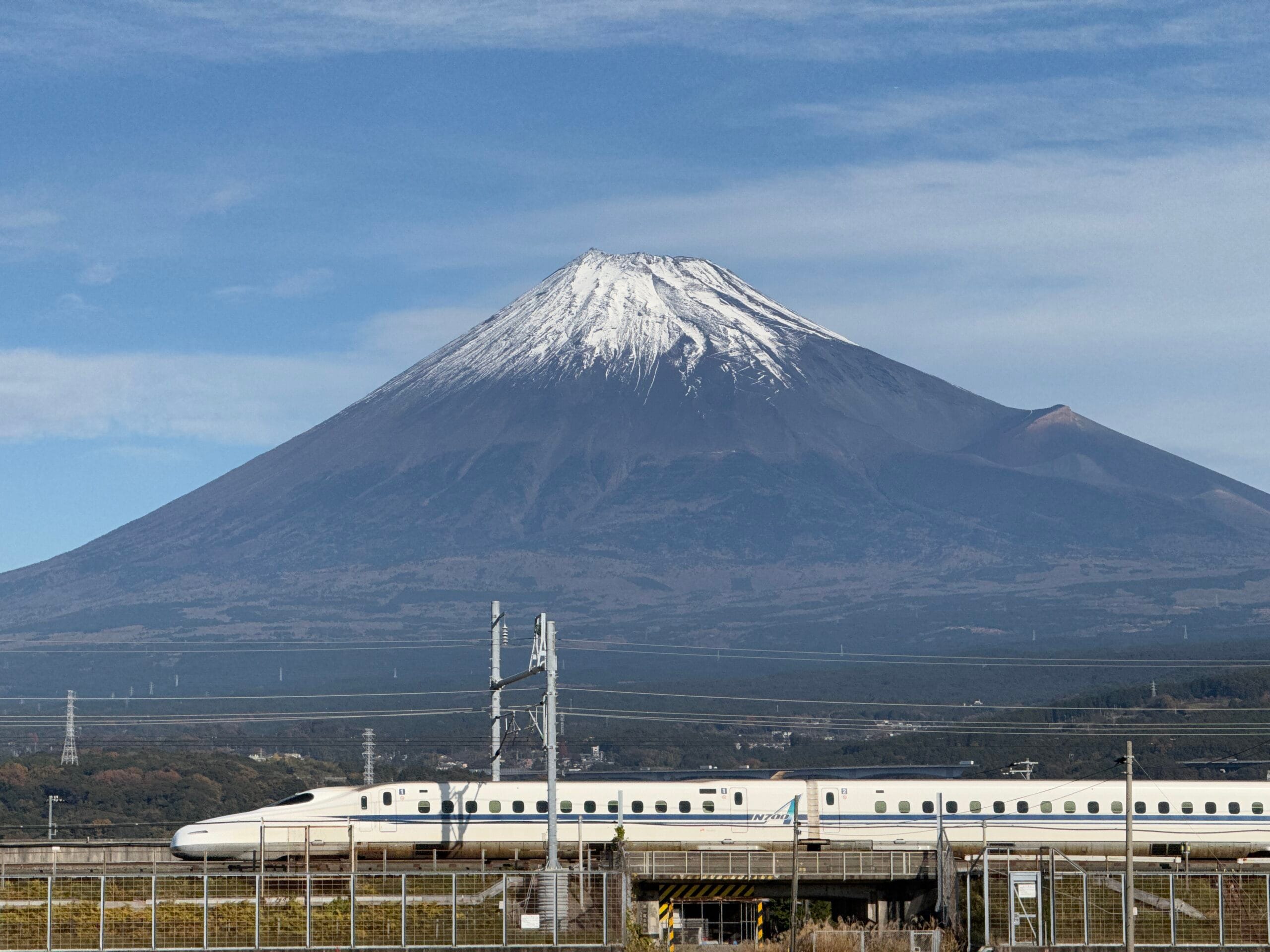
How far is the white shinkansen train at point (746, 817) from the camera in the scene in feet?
238

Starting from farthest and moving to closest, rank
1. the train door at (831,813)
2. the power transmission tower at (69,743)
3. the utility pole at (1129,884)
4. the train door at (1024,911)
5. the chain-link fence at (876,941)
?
the power transmission tower at (69,743) → the train door at (831,813) → the chain-link fence at (876,941) → the train door at (1024,911) → the utility pole at (1129,884)

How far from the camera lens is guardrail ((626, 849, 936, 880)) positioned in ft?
204

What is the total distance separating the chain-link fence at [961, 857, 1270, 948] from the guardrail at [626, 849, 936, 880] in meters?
1.63

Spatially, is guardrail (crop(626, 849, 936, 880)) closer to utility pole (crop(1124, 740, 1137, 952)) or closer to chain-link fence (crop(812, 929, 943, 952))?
chain-link fence (crop(812, 929, 943, 952))

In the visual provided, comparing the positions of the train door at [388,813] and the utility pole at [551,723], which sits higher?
the utility pole at [551,723]

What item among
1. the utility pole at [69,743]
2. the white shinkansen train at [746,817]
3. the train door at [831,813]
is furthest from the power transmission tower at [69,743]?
the train door at [831,813]

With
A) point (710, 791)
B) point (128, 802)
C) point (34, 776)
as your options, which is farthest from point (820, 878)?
point (34, 776)

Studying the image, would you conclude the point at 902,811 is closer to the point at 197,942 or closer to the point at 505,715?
the point at 505,715

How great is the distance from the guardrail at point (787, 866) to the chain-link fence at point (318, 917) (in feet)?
10.7

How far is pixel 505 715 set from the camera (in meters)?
73.2

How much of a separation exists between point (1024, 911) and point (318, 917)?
18.8 m

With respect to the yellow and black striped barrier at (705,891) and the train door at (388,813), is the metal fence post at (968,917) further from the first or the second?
the train door at (388,813)

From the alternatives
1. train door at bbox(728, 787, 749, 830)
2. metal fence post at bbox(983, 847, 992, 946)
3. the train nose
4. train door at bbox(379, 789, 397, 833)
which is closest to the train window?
train door at bbox(379, 789, 397, 833)

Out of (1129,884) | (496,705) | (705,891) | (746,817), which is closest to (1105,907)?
(705,891)
